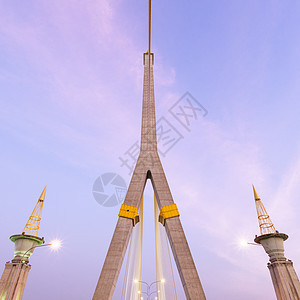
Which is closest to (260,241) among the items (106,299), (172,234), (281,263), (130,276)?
(281,263)

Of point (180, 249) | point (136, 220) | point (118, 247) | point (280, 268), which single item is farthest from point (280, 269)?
point (118, 247)

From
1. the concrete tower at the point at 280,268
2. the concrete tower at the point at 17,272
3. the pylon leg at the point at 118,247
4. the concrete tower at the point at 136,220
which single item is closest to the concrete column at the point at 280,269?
the concrete tower at the point at 280,268

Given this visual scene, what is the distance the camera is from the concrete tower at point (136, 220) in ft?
45.4

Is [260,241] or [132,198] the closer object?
[132,198]

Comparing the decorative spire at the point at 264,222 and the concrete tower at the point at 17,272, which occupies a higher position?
the decorative spire at the point at 264,222

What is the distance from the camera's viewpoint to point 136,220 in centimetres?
1764

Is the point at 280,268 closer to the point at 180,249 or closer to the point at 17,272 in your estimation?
the point at 180,249

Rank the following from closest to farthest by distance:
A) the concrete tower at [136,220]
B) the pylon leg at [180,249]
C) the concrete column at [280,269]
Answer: the pylon leg at [180,249]
the concrete tower at [136,220]
the concrete column at [280,269]

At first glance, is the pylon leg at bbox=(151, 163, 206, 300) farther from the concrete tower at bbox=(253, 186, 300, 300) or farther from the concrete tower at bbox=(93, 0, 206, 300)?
the concrete tower at bbox=(253, 186, 300, 300)

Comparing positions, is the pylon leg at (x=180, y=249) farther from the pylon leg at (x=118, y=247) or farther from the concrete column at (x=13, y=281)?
the concrete column at (x=13, y=281)

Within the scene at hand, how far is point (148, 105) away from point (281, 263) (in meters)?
23.5

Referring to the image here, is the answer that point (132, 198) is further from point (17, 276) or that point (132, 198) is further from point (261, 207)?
point (261, 207)

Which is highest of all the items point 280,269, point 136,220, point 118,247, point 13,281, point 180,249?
point 136,220

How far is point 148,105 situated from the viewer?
71.7 feet
